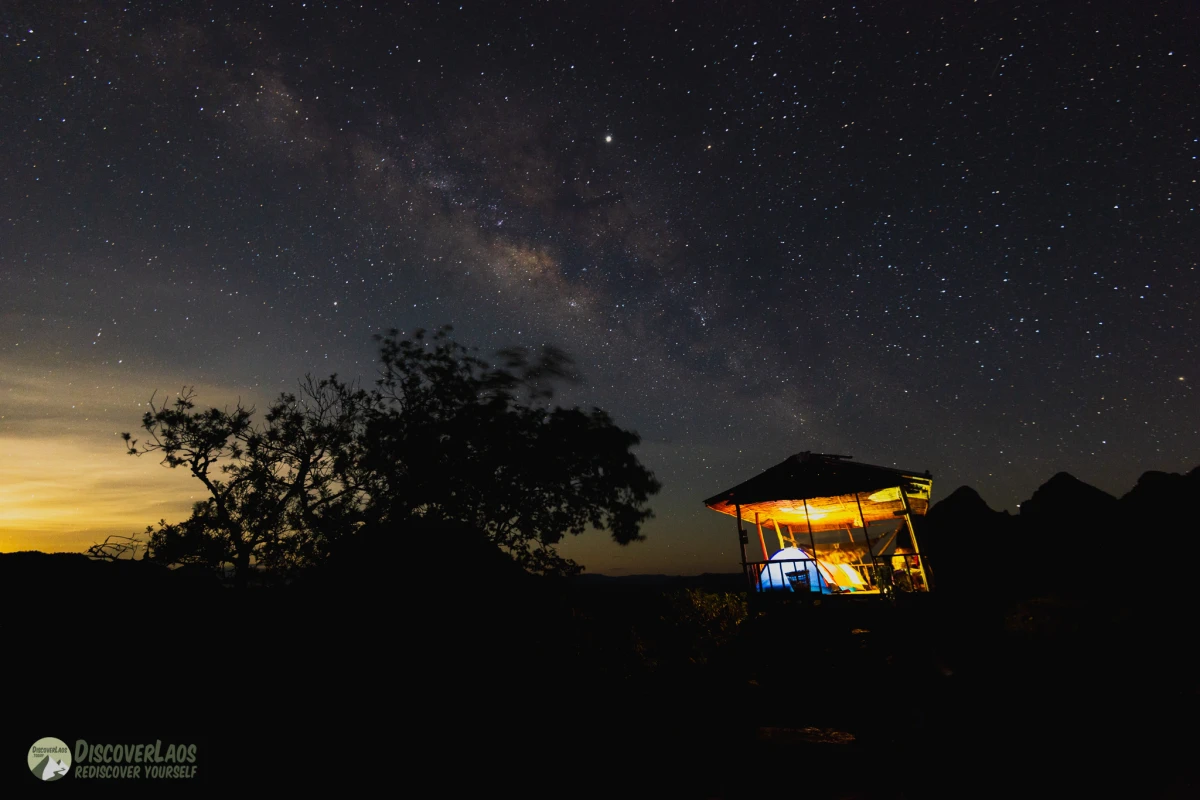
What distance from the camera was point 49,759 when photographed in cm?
392

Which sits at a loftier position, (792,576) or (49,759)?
(49,759)

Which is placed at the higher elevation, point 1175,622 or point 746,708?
point 1175,622

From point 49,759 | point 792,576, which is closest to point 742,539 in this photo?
point 792,576

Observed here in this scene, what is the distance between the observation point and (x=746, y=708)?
850cm

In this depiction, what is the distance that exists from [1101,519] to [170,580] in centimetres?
2873

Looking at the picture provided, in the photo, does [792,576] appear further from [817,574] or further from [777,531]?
[777,531]

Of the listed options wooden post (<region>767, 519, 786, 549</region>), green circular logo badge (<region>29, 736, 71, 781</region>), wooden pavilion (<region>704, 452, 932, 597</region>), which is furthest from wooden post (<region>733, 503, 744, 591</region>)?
green circular logo badge (<region>29, 736, 71, 781</region>)

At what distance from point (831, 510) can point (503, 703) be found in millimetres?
11815

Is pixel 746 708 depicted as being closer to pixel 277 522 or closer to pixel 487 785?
pixel 487 785

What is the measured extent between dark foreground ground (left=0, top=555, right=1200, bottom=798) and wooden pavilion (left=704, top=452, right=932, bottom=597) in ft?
7.73

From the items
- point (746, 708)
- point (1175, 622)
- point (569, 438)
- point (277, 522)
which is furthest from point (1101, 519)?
point (277, 522)

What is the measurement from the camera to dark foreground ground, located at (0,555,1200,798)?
4.53 m

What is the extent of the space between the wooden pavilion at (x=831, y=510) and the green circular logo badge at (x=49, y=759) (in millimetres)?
11528

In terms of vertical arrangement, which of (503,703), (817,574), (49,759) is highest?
(49,759)
